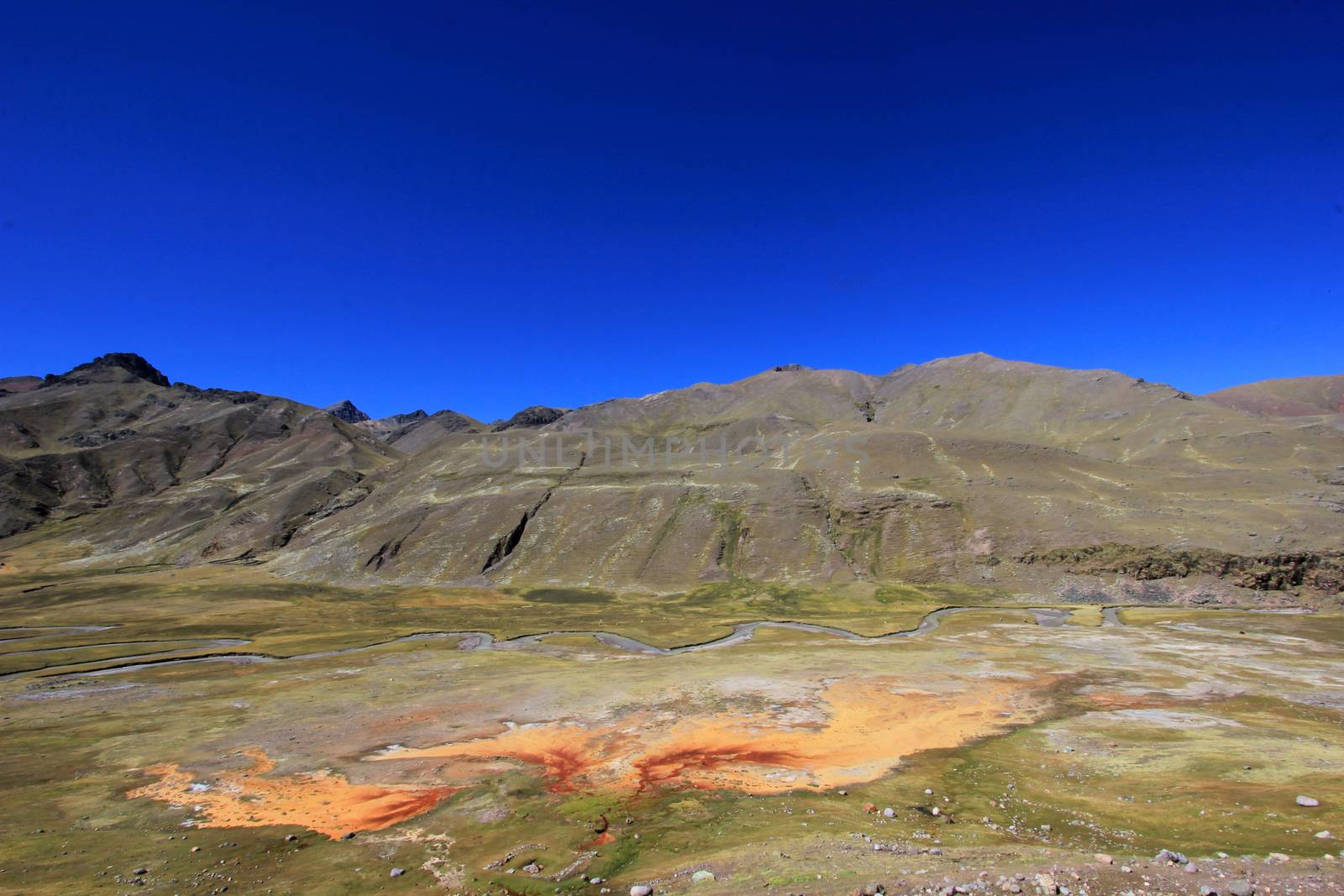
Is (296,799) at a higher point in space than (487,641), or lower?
higher

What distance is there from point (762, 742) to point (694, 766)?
20.5 feet

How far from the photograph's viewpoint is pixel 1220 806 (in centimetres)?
2361

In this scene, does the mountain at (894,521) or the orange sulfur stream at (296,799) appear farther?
the mountain at (894,521)

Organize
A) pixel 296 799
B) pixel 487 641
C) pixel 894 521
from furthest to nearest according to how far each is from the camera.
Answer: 1. pixel 894 521
2. pixel 487 641
3. pixel 296 799

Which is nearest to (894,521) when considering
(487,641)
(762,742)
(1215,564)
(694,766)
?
(1215,564)

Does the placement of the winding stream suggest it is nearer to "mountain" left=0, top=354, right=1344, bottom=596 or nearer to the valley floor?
the valley floor

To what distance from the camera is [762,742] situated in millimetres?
37781

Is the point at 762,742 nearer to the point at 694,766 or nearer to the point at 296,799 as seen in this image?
the point at 694,766

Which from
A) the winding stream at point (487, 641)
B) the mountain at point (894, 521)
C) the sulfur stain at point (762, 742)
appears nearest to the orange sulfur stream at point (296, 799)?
the sulfur stain at point (762, 742)

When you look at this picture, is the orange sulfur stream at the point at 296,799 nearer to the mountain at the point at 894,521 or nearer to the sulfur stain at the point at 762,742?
the sulfur stain at the point at 762,742

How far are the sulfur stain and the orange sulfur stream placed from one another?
5261 mm

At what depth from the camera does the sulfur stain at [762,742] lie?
3184cm

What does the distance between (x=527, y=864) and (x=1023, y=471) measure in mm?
162068

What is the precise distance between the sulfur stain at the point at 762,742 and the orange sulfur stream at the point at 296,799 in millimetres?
5261
